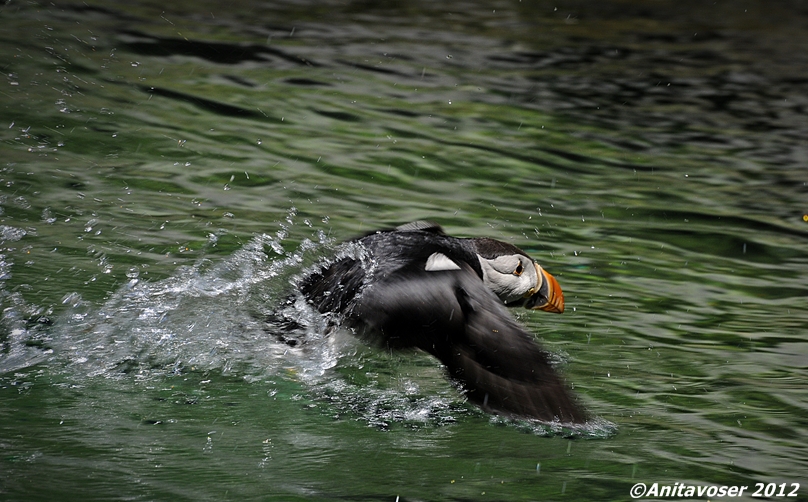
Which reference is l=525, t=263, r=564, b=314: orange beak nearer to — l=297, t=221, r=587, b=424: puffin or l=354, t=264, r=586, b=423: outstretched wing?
l=297, t=221, r=587, b=424: puffin

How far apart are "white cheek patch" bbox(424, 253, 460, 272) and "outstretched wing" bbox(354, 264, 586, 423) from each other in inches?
1.1

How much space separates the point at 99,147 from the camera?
6.82 meters

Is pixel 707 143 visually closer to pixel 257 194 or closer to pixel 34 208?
pixel 257 194

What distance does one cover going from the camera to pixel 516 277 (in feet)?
13.7

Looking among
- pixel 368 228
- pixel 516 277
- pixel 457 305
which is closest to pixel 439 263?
pixel 457 305

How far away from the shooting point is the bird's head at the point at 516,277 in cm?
416

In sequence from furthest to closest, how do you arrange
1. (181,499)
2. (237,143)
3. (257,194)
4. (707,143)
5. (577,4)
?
(577,4), (707,143), (237,143), (257,194), (181,499)

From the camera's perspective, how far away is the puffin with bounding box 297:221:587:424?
3.36 metres

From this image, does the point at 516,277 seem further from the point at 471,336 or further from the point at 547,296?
the point at 471,336

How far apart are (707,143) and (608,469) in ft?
17.6

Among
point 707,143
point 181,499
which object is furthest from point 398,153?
point 181,499

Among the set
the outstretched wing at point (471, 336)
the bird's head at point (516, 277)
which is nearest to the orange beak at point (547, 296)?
the bird's head at point (516, 277)

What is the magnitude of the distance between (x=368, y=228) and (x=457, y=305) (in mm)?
2404

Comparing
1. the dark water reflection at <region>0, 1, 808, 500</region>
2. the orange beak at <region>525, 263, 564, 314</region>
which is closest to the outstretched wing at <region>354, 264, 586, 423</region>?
the dark water reflection at <region>0, 1, 808, 500</region>
